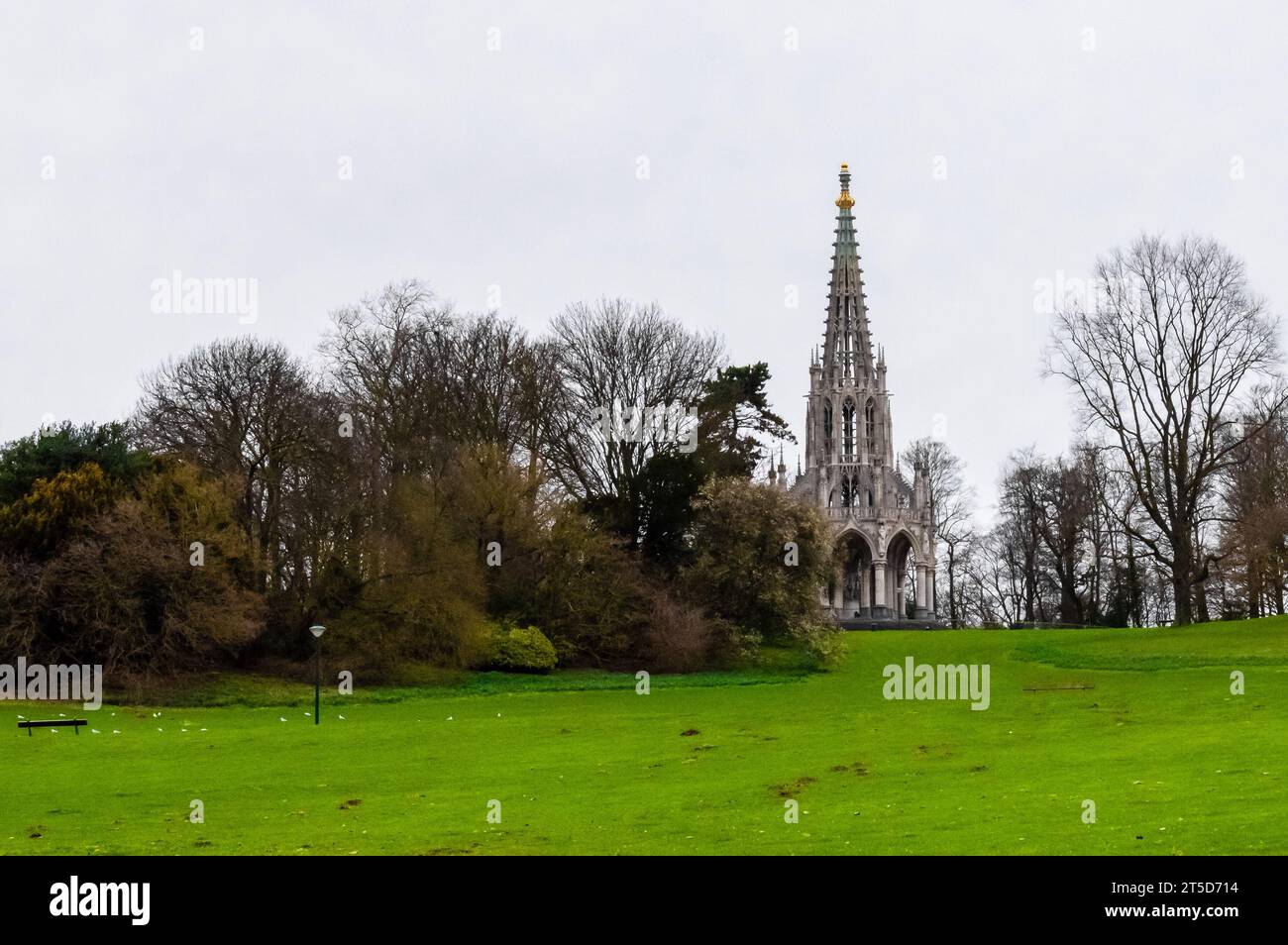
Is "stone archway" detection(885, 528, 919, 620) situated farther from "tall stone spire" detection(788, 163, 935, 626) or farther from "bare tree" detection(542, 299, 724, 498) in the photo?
"bare tree" detection(542, 299, 724, 498)

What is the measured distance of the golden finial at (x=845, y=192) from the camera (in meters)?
102

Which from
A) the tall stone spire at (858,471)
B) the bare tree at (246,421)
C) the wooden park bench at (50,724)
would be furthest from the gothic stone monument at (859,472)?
the wooden park bench at (50,724)

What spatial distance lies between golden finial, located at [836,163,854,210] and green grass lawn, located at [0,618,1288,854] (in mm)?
56935

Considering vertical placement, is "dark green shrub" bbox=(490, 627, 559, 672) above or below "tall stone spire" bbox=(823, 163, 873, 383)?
below

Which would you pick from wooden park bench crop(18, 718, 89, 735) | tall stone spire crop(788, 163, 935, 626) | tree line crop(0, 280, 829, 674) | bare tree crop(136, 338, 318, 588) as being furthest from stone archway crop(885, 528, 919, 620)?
wooden park bench crop(18, 718, 89, 735)

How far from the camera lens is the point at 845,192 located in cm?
10225

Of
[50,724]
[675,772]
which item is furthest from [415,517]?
[675,772]

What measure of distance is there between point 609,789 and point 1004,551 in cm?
8883

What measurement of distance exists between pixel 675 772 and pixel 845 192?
78.8m

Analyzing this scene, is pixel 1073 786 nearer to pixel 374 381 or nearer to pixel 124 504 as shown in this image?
pixel 124 504

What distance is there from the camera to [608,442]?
227 feet

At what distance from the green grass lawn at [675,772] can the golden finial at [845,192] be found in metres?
56.9

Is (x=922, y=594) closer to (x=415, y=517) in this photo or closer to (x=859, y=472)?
(x=859, y=472)

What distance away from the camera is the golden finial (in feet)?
333
